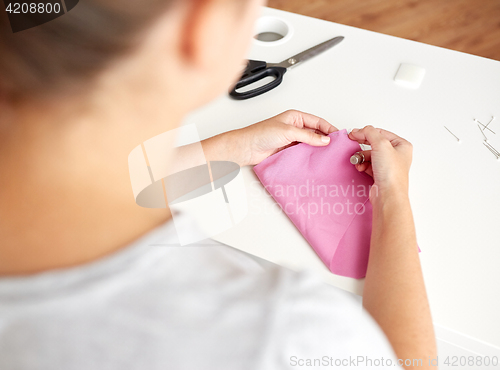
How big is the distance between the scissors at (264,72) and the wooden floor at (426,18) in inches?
54.9

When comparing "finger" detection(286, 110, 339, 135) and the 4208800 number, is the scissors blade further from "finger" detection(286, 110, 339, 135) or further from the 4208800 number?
the 4208800 number

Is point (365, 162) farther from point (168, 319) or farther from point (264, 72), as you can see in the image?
point (168, 319)

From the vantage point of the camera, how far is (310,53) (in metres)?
0.98

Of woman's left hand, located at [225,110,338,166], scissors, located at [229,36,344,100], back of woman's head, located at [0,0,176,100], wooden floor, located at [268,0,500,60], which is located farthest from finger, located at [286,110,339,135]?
wooden floor, located at [268,0,500,60]

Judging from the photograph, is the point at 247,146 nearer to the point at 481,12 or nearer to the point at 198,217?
the point at 198,217

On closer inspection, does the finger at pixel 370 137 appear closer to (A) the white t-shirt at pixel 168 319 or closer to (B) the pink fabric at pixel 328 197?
(B) the pink fabric at pixel 328 197

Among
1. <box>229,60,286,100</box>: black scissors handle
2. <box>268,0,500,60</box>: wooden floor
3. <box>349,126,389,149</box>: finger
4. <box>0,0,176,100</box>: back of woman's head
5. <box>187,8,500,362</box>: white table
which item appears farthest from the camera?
<box>268,0,500,60</box>: wooden floor

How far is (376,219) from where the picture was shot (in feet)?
2.16

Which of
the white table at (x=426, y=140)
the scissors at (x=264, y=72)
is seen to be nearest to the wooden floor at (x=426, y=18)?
the white table at (x=426, y=140)

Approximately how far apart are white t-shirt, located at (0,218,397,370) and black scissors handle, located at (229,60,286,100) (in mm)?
589

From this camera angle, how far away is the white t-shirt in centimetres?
32

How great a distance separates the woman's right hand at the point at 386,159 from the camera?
68 cm

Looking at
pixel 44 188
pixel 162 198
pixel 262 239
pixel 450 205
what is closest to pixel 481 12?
pixel 450 205

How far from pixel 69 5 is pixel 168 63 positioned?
75mm
